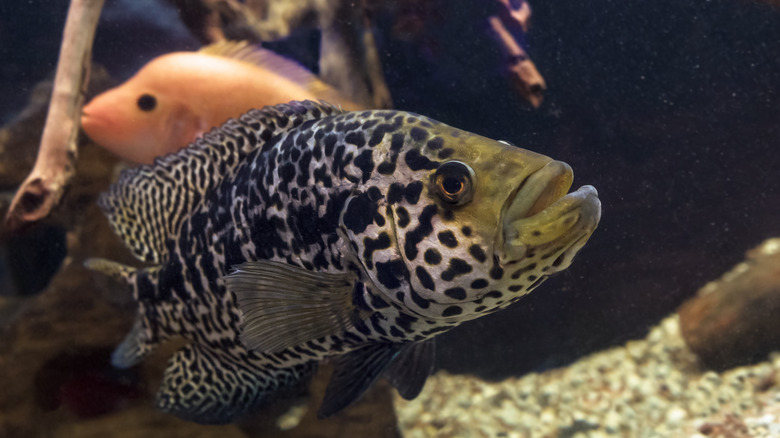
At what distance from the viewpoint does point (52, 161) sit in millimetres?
2324

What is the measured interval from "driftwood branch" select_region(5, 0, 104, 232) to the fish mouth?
2.26 meters

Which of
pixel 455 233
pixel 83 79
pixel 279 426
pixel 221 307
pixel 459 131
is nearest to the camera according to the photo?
pixel 455 233

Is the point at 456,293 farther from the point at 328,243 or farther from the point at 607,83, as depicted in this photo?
the point at 607,83

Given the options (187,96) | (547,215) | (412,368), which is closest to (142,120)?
(187,96)

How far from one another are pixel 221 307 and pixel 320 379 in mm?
1226

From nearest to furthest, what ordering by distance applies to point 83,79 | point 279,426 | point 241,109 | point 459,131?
point 459,131
point 241,109
point 83,79
point 279,426

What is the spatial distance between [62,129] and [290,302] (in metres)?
1.80

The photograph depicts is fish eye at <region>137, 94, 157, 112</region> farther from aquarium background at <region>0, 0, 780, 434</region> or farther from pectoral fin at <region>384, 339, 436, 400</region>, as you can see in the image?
pectoral fin at <region>384, 339, 436, 400</region>

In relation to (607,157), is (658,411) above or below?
below

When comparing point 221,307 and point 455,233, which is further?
point 221,307

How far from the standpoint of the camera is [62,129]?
2346 millimetres

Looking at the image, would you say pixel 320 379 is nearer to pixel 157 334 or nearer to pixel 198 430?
pixel 198 430

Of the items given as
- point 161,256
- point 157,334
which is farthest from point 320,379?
point 161,256

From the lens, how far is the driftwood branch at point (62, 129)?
2307mm
